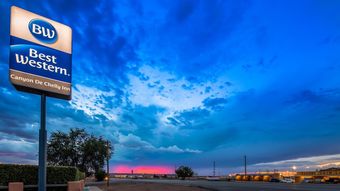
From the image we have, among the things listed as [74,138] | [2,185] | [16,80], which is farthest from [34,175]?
[74,138]

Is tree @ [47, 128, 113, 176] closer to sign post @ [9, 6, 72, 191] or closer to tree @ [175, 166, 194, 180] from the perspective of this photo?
sign post @ [9, 6, 72, 191]

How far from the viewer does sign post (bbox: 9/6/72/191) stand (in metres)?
15.0

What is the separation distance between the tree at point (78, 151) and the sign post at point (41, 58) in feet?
122

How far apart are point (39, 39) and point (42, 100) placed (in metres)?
2.58

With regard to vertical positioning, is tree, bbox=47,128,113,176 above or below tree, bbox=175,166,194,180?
above

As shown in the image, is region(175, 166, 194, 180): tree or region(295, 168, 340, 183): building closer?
region(295, 168, 340, 183): building

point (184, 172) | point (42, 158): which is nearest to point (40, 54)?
point (42, 158)

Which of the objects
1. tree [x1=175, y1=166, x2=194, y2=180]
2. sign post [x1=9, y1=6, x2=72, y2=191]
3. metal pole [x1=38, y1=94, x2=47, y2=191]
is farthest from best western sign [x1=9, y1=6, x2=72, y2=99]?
tree [x1=175, y1=166, x2=194, y2=180]

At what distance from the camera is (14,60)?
582 inches

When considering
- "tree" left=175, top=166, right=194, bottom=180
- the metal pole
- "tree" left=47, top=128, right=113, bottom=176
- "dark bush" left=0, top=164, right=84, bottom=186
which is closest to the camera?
the metal pole

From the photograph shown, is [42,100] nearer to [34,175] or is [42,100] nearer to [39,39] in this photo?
[39,39]

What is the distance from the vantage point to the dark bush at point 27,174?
71.5 ft

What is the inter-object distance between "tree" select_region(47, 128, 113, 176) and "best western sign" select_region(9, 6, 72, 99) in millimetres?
37346

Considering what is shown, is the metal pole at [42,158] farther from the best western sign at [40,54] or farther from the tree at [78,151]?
the tree at [78,151]
